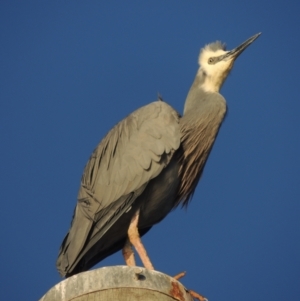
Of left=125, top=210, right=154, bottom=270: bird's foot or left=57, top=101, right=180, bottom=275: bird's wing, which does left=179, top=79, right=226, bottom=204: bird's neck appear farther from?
left=125, top=210, right=154, bottom=270: bird's foot

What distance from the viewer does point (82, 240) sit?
502 cm

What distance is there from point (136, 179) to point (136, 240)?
42 centimetres

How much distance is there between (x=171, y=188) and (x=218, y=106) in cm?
90

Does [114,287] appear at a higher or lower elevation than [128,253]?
lower

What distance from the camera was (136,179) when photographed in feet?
16.9

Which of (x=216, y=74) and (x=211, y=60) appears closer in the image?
(x=216, y=74)

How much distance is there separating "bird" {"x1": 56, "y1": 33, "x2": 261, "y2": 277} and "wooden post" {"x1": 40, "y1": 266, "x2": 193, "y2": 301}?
123 centimetres

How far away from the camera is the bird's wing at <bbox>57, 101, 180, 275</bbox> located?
5.09 meters

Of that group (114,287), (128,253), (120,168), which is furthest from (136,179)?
(114,287)

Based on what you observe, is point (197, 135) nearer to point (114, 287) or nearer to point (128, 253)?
point (128, 253)

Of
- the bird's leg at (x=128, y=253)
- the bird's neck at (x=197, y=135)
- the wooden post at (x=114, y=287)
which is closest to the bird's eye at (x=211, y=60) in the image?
the bird's neck at (x=197, y=135)

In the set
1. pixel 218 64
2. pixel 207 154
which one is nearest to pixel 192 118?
pixel 207 154

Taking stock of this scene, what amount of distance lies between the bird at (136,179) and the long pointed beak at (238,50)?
55 cm

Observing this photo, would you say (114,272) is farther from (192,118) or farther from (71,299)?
(192,118)
